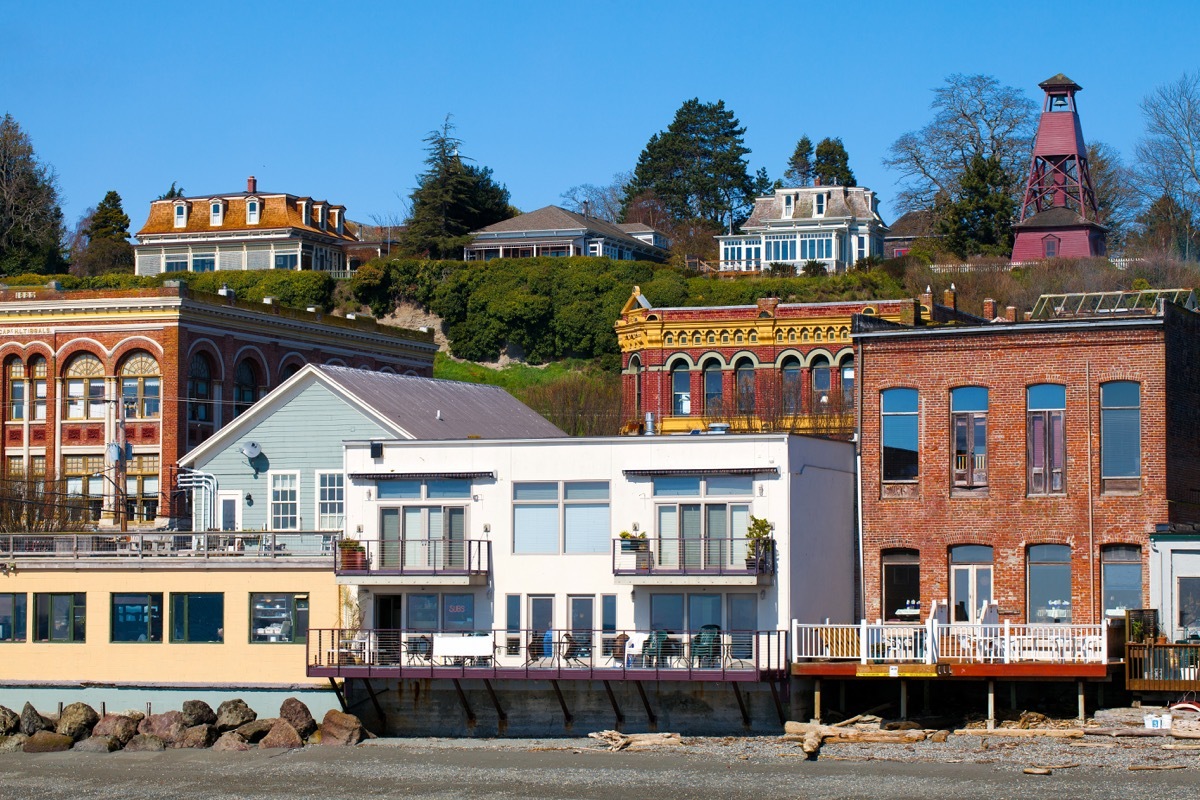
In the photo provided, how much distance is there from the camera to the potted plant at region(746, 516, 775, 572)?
35.8 meters

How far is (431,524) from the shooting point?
125 feet

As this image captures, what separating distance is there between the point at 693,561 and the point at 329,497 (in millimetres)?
11031

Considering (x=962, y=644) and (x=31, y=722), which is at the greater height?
(x=962, y=644)

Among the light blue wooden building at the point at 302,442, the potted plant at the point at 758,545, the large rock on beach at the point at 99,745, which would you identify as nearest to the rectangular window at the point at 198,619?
the large rock on beach at the point at 99,745

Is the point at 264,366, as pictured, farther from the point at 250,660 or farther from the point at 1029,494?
the point at 1029,494

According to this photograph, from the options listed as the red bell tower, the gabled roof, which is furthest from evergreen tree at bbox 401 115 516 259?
the gabled roof

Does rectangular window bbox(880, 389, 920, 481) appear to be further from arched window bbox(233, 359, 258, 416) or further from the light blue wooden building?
arched window bbox(233, 359, 258, 416)

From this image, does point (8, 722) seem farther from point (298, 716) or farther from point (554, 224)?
point (554, 224)

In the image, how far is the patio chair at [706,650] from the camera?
35.5m

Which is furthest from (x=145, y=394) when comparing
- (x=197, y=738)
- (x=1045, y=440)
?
(x=1045, y=440)

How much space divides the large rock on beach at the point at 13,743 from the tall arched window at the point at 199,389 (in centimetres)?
3044

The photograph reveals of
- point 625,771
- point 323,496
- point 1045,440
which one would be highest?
point 1045,440

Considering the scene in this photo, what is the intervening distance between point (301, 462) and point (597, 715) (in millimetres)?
11362

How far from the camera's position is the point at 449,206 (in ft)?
380
